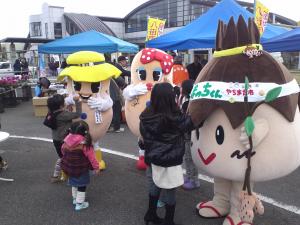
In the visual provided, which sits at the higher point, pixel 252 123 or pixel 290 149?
pixel 252 123

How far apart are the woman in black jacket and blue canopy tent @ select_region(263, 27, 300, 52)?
151 inches

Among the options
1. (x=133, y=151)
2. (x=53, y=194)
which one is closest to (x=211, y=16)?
(x=133, y=151)

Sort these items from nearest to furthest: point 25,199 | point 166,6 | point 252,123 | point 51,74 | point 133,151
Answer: point 252,123
point 25,199
point 133,151
point 51,74
point 166,6

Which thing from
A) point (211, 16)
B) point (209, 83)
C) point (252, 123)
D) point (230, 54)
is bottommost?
point (252, 123)

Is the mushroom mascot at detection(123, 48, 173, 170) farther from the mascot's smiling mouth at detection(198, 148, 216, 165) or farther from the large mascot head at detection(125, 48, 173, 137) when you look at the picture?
the mascot's smiling mouth at detection(198, 148, 216, 165)

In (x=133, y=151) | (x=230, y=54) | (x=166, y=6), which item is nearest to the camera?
(x=230, y=54)

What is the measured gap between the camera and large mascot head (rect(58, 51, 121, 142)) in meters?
4.30

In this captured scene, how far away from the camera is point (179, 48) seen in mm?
7242

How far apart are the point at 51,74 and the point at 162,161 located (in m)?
17.3

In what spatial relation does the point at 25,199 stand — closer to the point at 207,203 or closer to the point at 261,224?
the point at 207,203

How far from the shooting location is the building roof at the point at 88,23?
3216 cm

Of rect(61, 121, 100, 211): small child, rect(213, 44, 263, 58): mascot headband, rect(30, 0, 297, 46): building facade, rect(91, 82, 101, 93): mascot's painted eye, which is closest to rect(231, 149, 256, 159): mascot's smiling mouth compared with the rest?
rect(213, 44, 263, 58): mascot headband

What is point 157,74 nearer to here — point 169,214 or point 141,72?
point 141,72

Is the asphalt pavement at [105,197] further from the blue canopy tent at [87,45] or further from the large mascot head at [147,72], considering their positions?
the blue canopy tent at [87,45]
